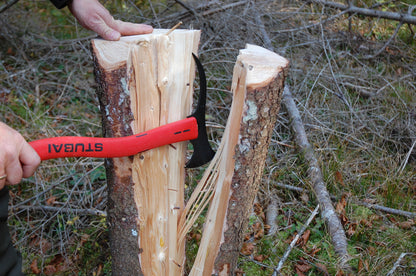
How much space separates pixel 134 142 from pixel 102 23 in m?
0.61

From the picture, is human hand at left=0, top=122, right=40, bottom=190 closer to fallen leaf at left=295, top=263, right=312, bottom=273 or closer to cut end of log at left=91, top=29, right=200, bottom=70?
→ cut end of log at left=91, top=29, right=200, bottom=70

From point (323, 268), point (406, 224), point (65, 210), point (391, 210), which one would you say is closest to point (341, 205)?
point (391, 210)

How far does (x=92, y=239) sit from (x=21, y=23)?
3.85 m

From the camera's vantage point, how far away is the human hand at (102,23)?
169 cm

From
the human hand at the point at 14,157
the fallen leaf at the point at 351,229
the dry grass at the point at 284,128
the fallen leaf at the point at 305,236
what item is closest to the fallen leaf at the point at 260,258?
the dry grass at the point at 284,128

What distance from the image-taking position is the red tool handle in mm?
1513

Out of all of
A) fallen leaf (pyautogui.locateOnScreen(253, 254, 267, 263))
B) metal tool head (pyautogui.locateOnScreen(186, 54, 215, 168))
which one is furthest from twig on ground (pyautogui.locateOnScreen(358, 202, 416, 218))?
metal tool head (pyautogui.locateOnScreen(186, 54, 215, 168))

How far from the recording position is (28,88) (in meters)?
4.38

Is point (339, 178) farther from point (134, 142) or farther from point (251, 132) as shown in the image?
point (134, 142)

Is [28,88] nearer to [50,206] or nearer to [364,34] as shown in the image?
[50,206]

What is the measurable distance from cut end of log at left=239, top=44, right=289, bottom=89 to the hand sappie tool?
0.24 m

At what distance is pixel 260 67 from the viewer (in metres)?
1.62

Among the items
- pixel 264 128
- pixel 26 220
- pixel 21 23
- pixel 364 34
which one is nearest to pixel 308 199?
pixel 264 128

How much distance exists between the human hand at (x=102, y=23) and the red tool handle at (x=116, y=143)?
0.49 metres
